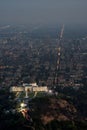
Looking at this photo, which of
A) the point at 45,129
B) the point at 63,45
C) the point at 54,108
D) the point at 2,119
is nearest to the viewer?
the point at 45,129

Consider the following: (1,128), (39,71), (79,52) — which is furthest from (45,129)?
(79,52)

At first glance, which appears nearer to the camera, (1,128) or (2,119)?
(1,128)

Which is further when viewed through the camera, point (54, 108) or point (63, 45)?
point (63, 45)

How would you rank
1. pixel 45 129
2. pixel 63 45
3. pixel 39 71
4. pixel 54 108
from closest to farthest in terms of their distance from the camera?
pixel 45 129
pixel 54 108
pixel 39 71
pixel 63 45

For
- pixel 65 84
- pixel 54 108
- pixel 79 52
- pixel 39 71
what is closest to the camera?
pixel 54 108

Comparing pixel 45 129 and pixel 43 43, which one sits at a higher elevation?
pixel 43 43

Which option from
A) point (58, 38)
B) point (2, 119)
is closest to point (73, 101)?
point (2, 119)

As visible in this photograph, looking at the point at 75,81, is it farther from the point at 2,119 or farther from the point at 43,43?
the point at 43,43

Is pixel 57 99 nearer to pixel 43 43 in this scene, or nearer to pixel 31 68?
pixel 31 68

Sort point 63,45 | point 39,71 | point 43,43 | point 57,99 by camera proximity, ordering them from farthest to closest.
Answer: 1. point 43,43
2. point 63,45
3. point 39,71
4. point 57,99

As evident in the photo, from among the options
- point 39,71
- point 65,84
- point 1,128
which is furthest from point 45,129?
point 39,71
